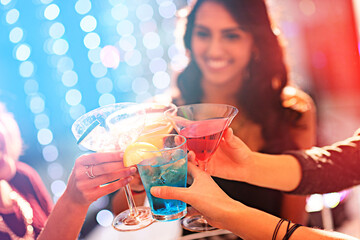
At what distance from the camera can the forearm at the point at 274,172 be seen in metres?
1.26

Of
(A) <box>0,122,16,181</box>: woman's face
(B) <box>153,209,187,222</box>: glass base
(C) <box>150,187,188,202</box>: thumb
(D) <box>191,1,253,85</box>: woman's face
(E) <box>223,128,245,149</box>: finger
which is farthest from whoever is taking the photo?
(D) <box>191,1,253,85</box>: woman's face

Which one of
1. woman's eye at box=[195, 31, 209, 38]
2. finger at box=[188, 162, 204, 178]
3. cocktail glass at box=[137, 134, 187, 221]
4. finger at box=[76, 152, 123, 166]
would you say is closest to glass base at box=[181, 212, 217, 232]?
cocktail glass at box=[137, 134, 187, 221]

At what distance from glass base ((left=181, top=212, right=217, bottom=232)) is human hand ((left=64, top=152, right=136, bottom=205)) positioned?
0.38 meters

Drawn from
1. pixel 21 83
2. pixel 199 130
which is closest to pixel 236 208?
pixel 199 130

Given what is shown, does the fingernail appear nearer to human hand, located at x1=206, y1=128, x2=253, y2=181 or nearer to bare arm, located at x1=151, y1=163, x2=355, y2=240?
bare arm, located at x1=151, y1=163, x2=355, y2=240

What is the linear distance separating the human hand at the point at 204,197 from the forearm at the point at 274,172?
1.42 feet

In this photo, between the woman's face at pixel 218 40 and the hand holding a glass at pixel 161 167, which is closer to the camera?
the hand holding a glass at pixel 161 167

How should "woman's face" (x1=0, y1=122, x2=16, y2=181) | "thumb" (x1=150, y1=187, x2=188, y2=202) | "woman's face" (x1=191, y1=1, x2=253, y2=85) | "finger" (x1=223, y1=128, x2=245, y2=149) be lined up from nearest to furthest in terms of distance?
"thumb" (x1=150, y1=187, x2=188, y2=202), "finger" (x1=223, y1=128, x2=245, y2=149), "woman's face" (x1=0, y1=122, x2=16, y2=181), "woman's face" (x1=191, y1=1, x2=253, y2=85)

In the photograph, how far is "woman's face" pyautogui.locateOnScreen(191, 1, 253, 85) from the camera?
73.8 inches

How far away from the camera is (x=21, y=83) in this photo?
1.58 m

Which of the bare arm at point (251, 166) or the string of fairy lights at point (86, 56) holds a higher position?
the string of fairy lights at point (86, 56)

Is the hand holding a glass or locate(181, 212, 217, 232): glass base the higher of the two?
the hand holding a glass

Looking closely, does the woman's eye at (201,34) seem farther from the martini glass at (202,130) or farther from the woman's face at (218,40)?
the martini glass at (202,130)

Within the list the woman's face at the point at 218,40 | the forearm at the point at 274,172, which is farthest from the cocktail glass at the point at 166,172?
the woman's face at the point at 218,40
